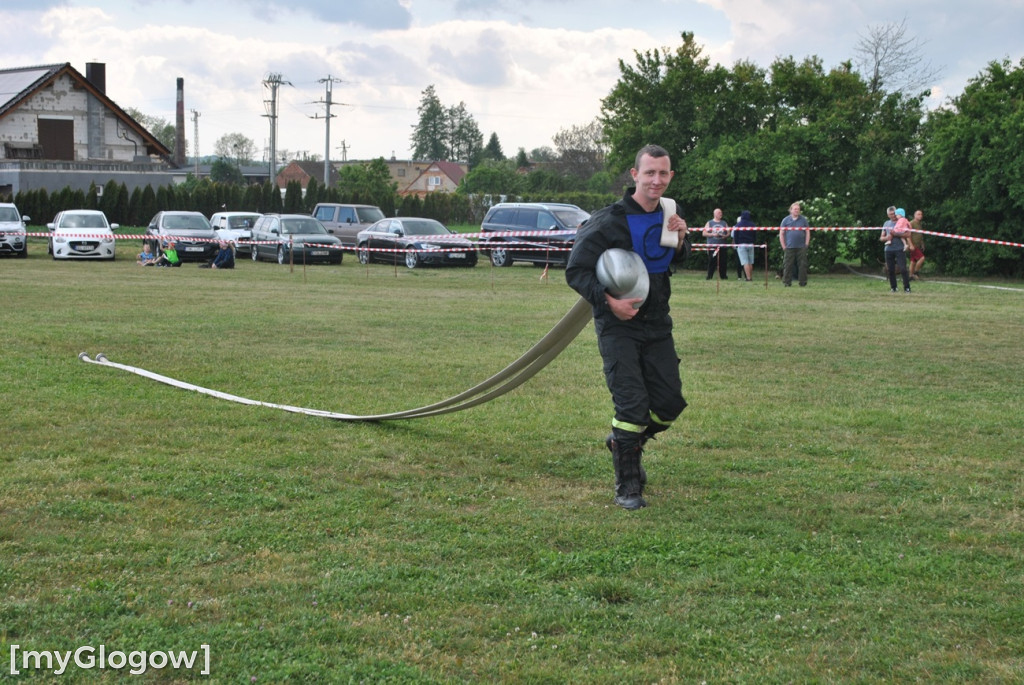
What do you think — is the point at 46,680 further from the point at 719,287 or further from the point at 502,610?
the point at 719,287

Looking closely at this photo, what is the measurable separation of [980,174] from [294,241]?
1873cm

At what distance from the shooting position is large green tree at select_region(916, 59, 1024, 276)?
25266 mm

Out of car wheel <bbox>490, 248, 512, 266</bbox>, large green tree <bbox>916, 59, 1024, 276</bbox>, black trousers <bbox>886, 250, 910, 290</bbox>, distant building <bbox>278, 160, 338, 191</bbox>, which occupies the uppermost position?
distant building <bbox>278, 160, 338, 191</bbox>

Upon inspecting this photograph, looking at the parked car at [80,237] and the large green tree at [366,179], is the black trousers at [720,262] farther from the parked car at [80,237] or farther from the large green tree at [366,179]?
the large green tree at [366,179]

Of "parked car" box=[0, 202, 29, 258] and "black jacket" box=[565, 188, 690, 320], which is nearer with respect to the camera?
"black jacket" box=[565, 188, 690, 320]

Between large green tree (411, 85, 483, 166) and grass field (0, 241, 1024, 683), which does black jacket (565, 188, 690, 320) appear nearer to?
grass field (0, 241, 1024, 683)

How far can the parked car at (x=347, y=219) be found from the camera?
38.7m

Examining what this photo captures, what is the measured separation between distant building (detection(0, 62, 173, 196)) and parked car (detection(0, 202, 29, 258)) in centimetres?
2751

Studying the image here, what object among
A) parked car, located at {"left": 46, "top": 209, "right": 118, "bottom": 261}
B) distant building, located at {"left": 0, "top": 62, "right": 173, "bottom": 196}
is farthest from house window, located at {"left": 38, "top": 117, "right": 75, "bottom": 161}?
parked car, located at {"left": 46, "top": 209, "right": 118, "bottom": 261}

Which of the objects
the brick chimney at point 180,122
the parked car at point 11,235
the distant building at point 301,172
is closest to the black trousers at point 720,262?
the parked car at point 11,235

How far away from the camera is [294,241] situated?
3291 cm

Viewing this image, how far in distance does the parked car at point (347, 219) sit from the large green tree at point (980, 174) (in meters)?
19.1

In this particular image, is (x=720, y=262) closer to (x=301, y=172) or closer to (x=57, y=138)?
(x=57, y=138)

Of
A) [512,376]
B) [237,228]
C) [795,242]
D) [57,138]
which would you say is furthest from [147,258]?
[57,138]
